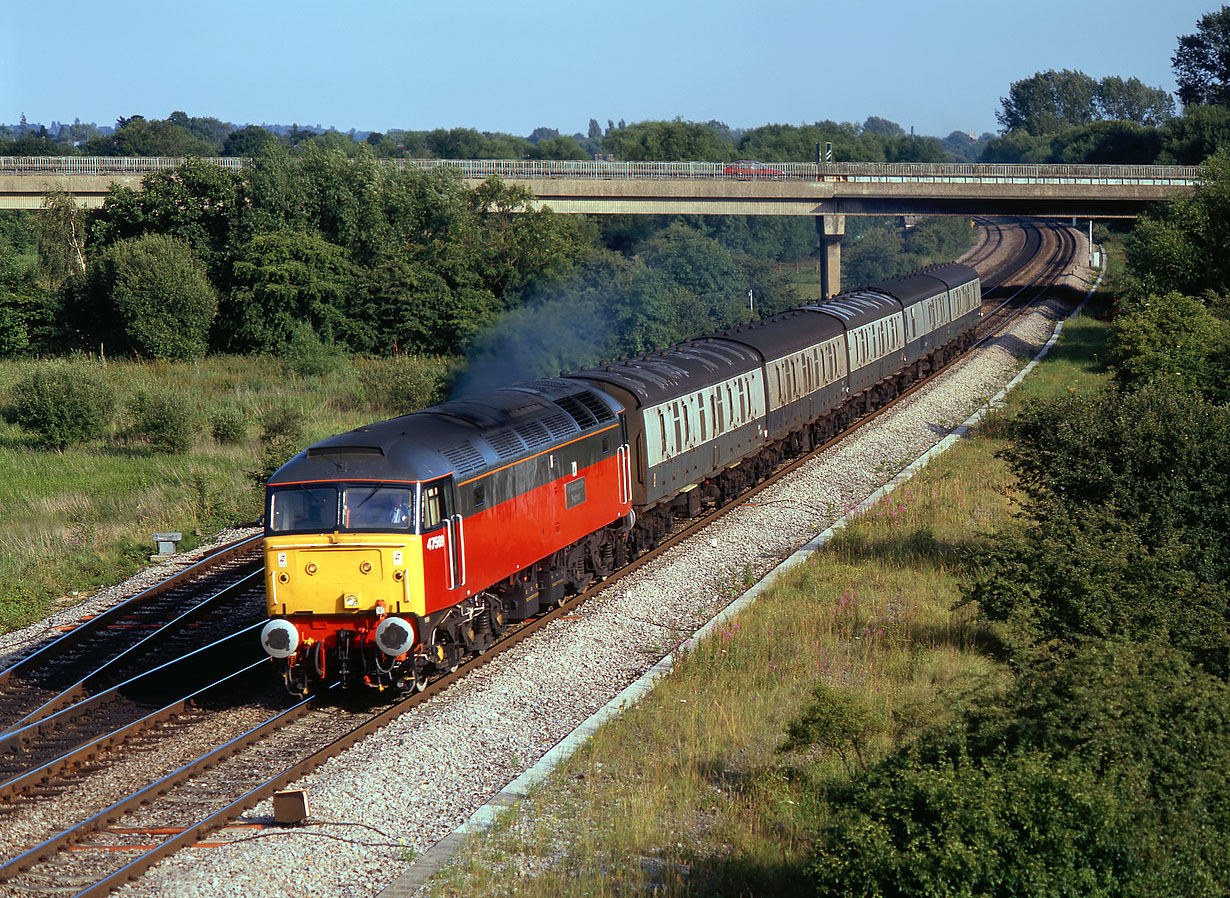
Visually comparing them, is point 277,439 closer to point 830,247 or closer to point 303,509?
point 303,509

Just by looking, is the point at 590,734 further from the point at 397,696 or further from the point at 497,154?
the point at 497,154

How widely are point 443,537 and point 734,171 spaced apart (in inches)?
2365

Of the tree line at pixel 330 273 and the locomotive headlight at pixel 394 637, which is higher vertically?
the tree line at pixel 330 273

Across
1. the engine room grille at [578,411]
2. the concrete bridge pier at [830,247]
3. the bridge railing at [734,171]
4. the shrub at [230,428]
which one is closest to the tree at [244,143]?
the bridge railing at [734,171]

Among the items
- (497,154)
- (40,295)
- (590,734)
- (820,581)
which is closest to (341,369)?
(40,295)

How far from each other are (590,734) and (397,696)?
3058 millimetres

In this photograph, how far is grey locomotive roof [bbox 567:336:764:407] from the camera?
2239 centimetres

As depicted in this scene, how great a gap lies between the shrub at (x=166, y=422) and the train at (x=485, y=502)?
14.4 m

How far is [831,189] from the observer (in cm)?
6950

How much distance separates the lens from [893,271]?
92562 millimetres

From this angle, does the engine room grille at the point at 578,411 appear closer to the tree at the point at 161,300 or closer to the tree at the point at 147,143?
the tree at the point at 161,300

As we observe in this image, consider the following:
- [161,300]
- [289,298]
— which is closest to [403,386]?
[289,298]

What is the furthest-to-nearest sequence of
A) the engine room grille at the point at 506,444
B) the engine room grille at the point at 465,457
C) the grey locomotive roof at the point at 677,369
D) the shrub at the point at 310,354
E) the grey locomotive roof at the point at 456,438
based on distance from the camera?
the shrub at the point at 310,354, the grey locomotive roof at the point at 677,369, the engine room grille at the point at 506,444, the engine room grille at the point at 465,457, the grey locomotive roof at the point at 456,438

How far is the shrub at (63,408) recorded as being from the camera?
34.7 m
